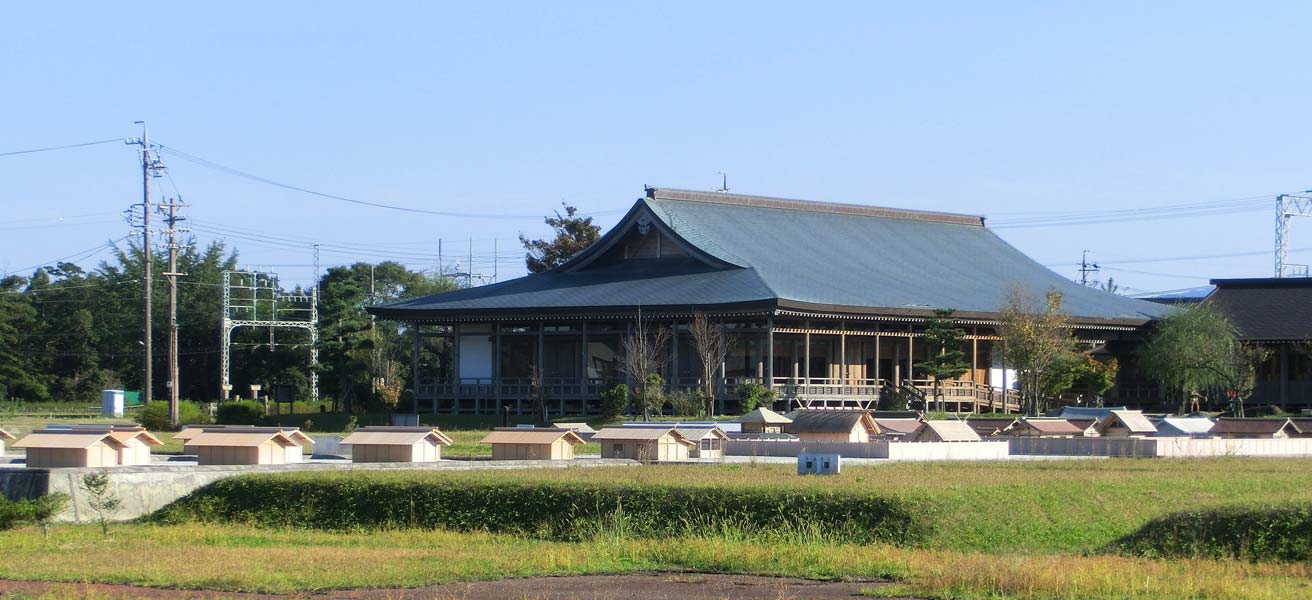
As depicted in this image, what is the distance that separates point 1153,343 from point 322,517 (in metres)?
42.0

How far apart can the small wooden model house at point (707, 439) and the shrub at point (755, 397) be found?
12684mm

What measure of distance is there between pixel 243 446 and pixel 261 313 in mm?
55589

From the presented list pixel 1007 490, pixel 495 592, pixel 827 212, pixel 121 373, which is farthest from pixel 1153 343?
pixel 121 373

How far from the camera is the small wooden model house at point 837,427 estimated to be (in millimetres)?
36281

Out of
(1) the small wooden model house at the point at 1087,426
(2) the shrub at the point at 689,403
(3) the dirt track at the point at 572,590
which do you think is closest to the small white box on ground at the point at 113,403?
(2) the shrub at the point at 689,403

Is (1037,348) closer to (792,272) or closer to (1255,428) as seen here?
(792,272)

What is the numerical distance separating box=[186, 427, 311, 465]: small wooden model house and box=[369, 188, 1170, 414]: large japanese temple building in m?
21.1

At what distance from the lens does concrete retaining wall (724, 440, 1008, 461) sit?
33.4 m

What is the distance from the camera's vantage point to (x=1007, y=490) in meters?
21.8

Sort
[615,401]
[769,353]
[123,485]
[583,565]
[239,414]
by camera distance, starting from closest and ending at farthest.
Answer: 1. [583,565]
2. [123,485]
3. [615,401]
4. [769,353]
5. [239,414]

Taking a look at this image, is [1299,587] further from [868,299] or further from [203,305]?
[203,305]

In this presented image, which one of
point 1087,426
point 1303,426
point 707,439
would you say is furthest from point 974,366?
point 707,439

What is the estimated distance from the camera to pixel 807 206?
65.9 m

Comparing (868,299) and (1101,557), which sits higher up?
(868,299)
